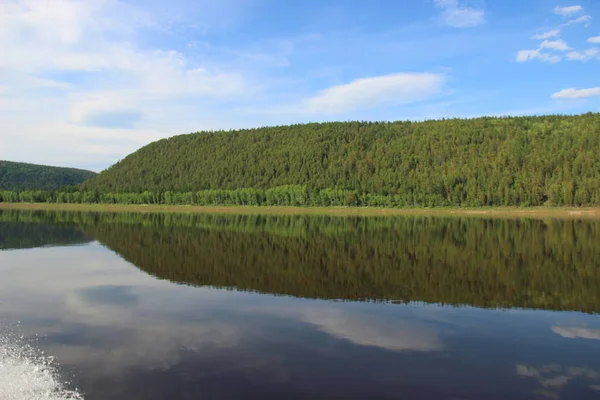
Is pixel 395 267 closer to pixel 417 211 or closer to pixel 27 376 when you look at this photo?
pixel 27 376

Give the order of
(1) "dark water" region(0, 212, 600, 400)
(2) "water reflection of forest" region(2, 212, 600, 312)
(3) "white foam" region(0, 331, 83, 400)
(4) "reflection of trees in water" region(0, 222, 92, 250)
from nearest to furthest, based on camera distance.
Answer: (3) "white foam" region(0, 331, 83, 400)
(1) "dark water" region(0, 212, 600, 400)
(2) "water reflection of forest" region(2, 212, 600, 312)
(4) "reflection of trees in water" region(0, 222, 92, 250)

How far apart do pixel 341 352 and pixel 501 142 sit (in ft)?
626

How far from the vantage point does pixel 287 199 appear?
164250mm

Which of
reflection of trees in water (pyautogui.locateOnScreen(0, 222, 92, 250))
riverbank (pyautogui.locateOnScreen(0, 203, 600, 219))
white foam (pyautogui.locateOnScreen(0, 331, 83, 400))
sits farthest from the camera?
riverbank (pyautogui.locateOnScreen(0, 203, 600, 219))

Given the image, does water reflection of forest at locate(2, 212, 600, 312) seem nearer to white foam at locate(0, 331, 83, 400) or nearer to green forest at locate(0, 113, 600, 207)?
white foam at locate(0, 331, 83, 400)

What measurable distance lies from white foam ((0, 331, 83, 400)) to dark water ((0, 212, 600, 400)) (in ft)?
1.28

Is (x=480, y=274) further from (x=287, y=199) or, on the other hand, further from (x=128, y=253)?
(x=287, y=199)

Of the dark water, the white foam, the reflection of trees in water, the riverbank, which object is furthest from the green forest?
the white foam

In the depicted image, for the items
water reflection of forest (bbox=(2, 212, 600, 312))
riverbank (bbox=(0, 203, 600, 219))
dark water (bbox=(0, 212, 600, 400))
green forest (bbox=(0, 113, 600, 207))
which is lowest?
dark water (bbox=(0, 212, 600, 400))

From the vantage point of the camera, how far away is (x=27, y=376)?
12344 millimetres

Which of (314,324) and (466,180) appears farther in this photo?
(466,180)

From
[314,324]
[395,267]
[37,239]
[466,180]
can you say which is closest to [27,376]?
[314,324]

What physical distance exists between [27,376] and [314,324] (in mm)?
8791

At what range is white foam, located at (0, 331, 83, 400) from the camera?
441 inches
